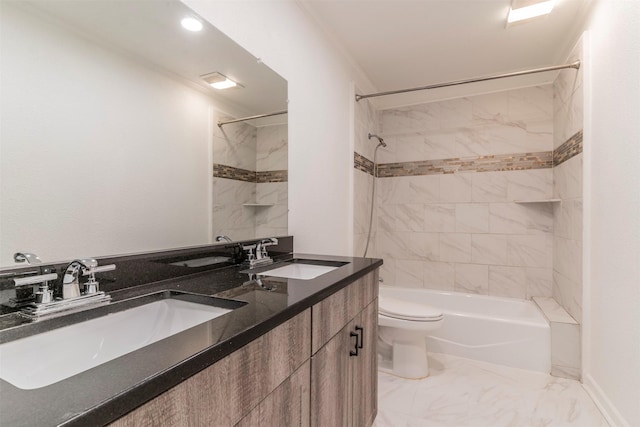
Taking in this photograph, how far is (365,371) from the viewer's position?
1.46 meters

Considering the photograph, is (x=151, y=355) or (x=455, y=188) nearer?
(x=151, y=355)

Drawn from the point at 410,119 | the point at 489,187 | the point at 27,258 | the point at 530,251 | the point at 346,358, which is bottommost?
the point at 346,358

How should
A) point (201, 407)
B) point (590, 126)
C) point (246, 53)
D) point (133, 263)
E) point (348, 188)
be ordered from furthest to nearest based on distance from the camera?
point (348, 188) < point (590, 126) < point (246, 53) < point (133, 263) < point (201, 407)

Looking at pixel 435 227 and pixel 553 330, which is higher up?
pixel 435 227

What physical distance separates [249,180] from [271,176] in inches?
5.8

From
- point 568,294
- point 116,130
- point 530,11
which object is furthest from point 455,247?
point 116,130

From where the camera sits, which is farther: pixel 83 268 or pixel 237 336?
pixel 83 268

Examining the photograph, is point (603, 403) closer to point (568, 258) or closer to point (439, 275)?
point (568, 258)

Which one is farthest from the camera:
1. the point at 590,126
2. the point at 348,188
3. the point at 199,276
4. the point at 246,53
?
the point at 348,188

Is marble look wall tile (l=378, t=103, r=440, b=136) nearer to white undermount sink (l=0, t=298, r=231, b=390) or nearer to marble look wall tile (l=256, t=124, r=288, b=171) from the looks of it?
marble look wall tile (l=256, t=124, r=288, b=171)

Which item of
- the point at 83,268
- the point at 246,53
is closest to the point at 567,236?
the point at 246,53

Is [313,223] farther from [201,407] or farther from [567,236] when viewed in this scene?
[567,236]

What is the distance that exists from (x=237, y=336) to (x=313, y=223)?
59.5 inches

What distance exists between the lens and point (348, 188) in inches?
108
